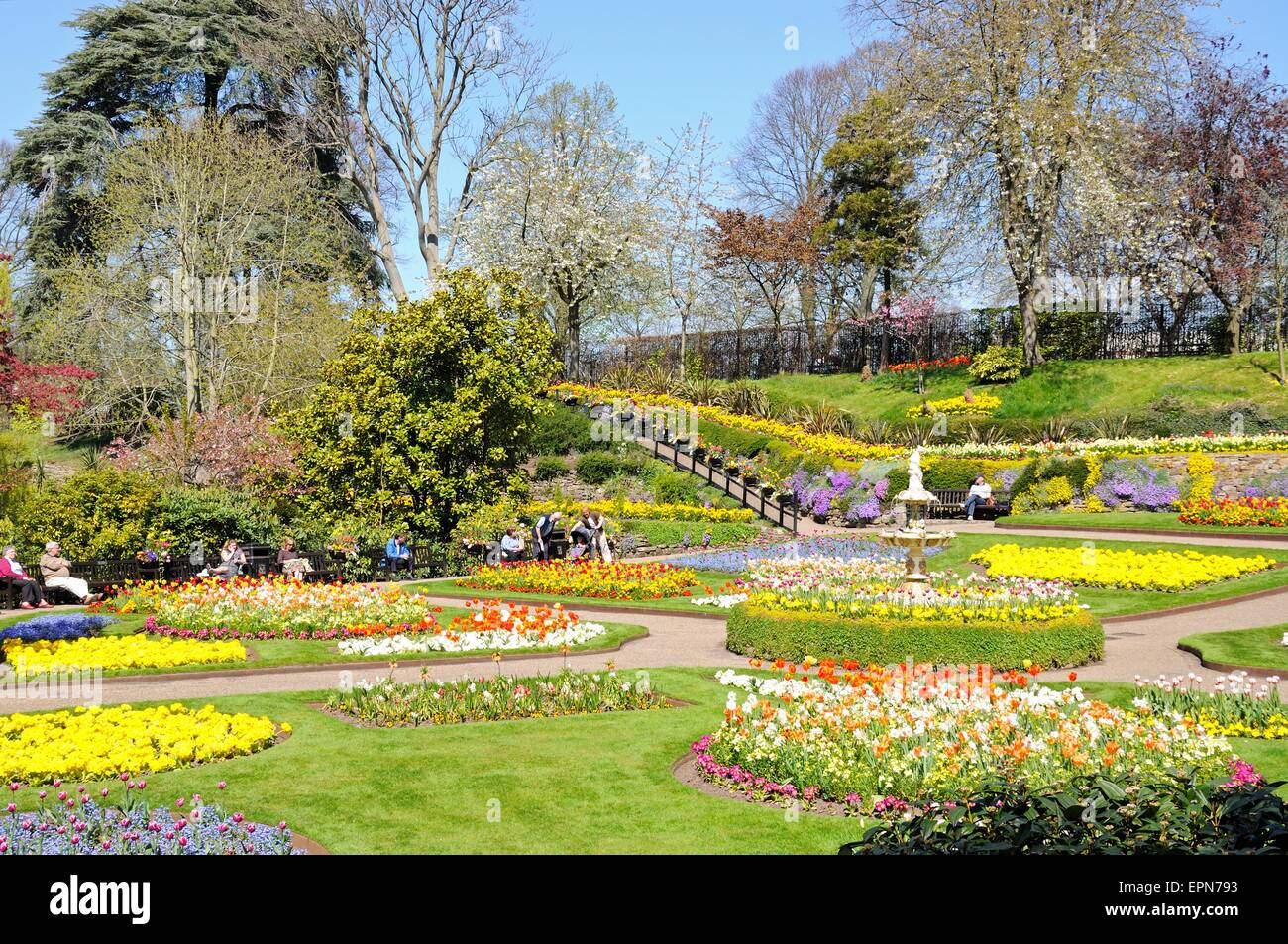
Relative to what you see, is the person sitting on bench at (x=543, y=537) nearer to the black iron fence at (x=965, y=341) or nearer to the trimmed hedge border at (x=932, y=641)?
the trimmed hedge border at (x=932, y=641)

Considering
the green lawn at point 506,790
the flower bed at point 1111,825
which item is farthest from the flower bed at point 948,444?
the flower bed at point 1111,825

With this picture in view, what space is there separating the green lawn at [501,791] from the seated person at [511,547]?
485 inches

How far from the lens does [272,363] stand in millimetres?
29344

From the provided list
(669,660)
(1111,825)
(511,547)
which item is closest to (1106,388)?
(511,547)

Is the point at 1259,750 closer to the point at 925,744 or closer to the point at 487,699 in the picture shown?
the point at 925,744

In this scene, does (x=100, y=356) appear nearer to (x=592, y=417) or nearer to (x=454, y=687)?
(x=592, y=417)

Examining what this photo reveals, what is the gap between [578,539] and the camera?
23.0 meters

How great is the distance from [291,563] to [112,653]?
6.96m

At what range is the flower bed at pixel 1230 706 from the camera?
30.5ft

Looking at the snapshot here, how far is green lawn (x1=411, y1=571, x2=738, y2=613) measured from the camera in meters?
17.5

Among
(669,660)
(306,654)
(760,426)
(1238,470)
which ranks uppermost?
(760,426)

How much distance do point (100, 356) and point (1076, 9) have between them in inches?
1158

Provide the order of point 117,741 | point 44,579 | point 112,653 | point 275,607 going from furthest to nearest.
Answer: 1. point 44,579
2. point 275,607
3. point 112,653
4. point 117,741
